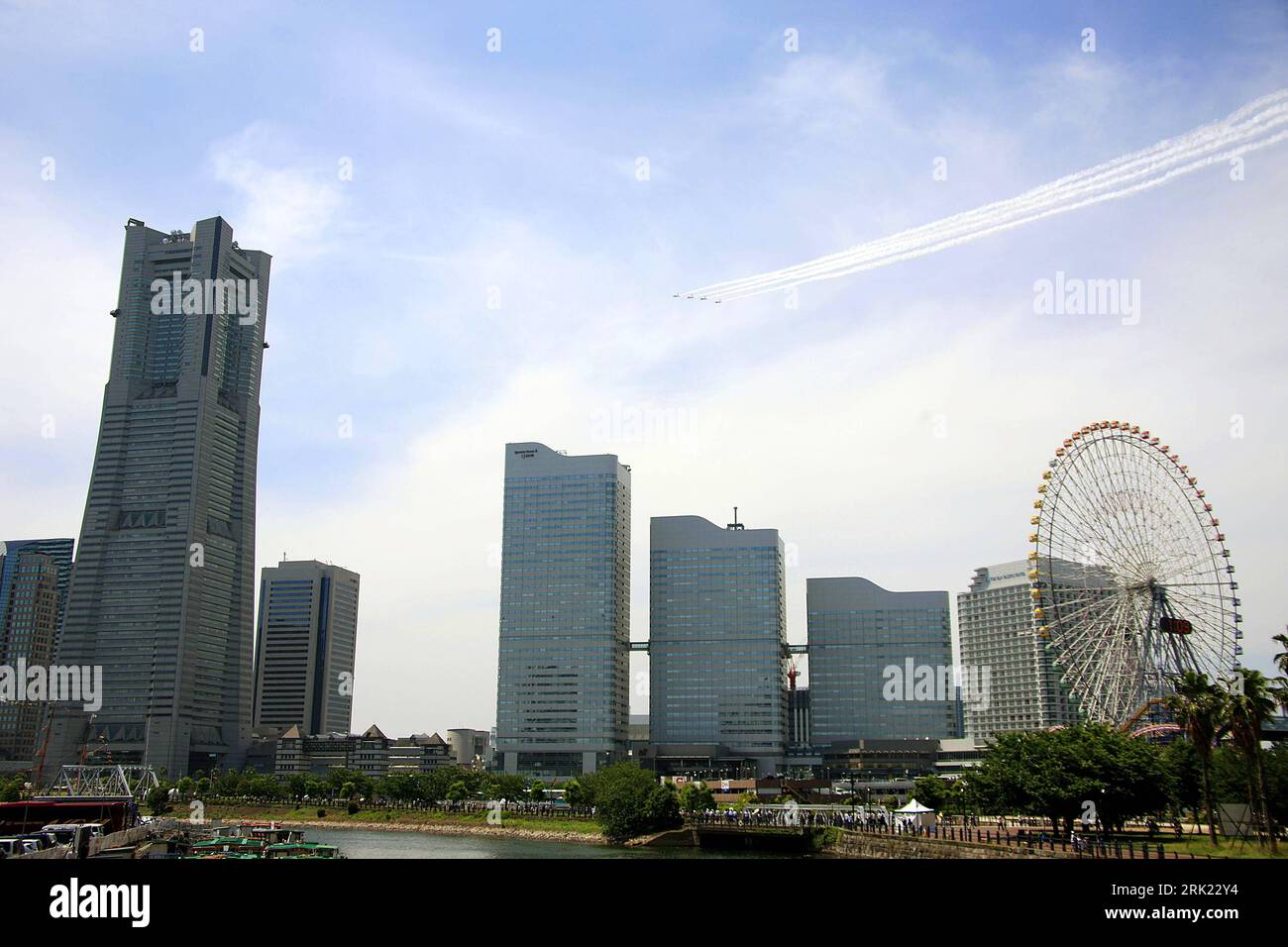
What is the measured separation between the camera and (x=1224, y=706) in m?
66.7

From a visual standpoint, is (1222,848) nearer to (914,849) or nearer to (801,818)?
(914,849)

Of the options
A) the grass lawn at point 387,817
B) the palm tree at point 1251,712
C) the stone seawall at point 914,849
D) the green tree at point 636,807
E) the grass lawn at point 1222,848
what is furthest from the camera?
the grass lawn at point 387,817

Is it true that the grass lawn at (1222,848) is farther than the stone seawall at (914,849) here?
No

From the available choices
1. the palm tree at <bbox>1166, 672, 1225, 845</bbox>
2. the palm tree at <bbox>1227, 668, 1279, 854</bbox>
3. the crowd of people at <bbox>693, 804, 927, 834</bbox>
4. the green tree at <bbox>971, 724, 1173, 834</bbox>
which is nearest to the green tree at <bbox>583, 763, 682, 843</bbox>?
the crowd of people at <bbox>693, 804, 927, 834</bbox>

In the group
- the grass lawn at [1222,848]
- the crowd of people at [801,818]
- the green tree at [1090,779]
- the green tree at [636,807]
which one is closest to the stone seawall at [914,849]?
the crowd of people at [801,818]

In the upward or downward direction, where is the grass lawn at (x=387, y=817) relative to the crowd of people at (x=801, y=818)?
downward

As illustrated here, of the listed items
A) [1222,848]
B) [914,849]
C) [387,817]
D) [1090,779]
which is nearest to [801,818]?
[914,849]

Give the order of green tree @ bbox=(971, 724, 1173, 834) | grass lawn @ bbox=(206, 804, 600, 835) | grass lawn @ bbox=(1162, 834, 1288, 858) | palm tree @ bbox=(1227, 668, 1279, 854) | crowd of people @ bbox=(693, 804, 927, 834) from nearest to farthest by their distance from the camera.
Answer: grass lawn @ bbox=(1162, 834, 1288, 858) → palm tree @ bbox=(1227, 668, 1279, 854) → green tree @ bbox=(971, 724, 1173, 834) → crowd of people @ bbox=(693, 804, 927, 834) → grass lawn @ bbox=(206, 804, 600, 835)

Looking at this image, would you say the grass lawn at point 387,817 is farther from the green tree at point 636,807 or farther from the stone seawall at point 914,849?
the stone seawall at point 914,849

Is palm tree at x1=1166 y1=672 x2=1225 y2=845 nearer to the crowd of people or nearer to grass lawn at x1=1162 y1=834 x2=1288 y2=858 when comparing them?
grass lawn at x1=1162 y1=834 x2=1288 y2=858

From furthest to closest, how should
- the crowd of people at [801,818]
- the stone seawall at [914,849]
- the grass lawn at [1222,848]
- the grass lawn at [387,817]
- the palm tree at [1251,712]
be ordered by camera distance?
the grass lawn at [387,817] → the crowd of people at [801,818] → the stone seawall at [914,849] → the palm tree at [1251,712] → the grass lawn at [1222,848]
